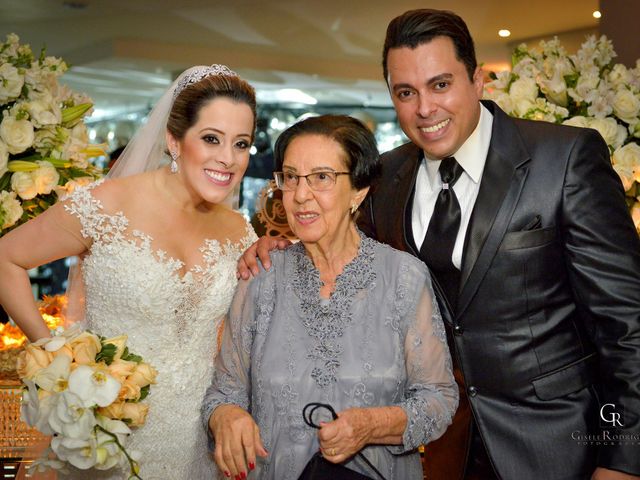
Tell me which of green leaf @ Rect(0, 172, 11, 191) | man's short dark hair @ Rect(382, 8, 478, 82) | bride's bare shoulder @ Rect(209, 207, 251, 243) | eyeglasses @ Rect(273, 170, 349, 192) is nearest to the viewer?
eyeglasses @ Rect(273, 170, 349, 192)

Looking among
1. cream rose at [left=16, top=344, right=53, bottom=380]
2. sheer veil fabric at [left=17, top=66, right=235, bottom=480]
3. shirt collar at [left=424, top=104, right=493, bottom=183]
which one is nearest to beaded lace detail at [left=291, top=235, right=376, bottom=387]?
shirt collar at [left=424, top=104, right=493, bottom=183]

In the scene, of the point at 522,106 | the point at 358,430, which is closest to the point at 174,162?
the point at 358,430

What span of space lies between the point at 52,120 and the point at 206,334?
1.24 m

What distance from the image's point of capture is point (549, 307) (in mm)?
2713

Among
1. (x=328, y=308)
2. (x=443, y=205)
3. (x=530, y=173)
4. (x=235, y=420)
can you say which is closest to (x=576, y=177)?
(x=530, y=173)

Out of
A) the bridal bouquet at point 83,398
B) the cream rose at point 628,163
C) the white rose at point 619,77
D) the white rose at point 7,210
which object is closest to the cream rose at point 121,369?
the bridal bouquet at point 83,398

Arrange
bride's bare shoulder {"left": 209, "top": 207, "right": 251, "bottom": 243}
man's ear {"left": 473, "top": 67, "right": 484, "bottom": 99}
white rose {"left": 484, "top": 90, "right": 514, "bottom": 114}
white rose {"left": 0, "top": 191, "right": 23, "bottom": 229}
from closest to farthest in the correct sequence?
man's ear {"left": 473, "top": 67, "right": 484, "bottom": 99}, bride's bare shoulder {"left": 209, "top": 207, "right": 251, "bottom": 243}, white rose {"left": 0, "top": 191, "right": 23, "bottom": 229}, white rose {"left": 484, "top": 90, "right": 514, "bottom": 114}

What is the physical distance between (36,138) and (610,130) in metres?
2.57

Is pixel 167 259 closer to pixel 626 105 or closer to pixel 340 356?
pixel 340 356

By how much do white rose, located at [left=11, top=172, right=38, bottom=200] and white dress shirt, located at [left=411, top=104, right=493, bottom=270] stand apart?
1.70 metres

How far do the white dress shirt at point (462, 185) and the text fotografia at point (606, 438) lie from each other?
2.28 feet

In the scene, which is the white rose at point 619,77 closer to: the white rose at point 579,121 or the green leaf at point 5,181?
the white rose at point 579,121

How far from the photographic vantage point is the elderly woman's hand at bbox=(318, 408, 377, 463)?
90.2 inches

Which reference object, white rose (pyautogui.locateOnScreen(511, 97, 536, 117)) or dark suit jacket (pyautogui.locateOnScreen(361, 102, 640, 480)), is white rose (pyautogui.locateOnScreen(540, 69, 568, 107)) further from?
dark suit jacket (pyautogui.locateOnScreen(361, 102, 640, 480))
